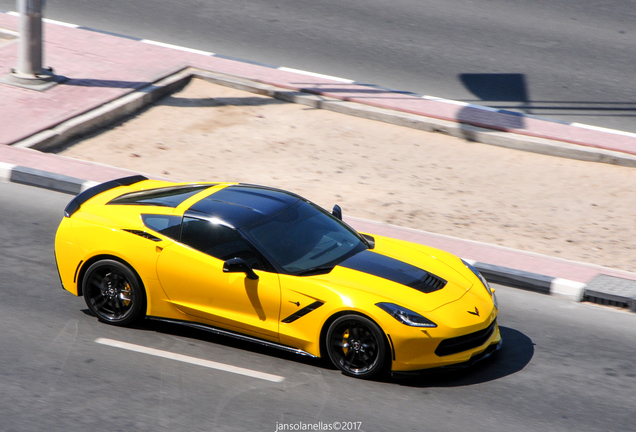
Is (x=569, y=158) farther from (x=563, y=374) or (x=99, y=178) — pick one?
(x=99, y=178)

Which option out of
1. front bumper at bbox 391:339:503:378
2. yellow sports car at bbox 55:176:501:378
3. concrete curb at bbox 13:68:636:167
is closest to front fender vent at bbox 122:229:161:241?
yellow sports car at bbox 55:176:501:378

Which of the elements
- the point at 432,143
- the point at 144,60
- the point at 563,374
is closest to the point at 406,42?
the point at 432,143

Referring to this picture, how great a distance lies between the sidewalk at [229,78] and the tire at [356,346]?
301 centimetres

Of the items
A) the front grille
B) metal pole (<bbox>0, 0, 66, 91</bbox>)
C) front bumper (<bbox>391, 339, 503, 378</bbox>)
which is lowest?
front bumper (<bbox>391, 339, 503, 378</bbox>)

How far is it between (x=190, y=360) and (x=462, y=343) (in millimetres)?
2361

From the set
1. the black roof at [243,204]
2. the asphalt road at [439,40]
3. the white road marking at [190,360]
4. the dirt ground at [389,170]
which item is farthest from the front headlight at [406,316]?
the asphalt road at [439,40]

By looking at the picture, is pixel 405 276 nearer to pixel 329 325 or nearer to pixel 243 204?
pixel 329 325

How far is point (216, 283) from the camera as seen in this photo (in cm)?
655

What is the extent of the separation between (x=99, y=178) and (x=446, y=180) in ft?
17.1

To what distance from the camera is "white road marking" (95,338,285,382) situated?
6352 millimetres

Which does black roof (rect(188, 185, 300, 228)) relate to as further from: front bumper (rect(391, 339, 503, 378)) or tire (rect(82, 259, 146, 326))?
front bumper (rect(391, 339, 503, 378))

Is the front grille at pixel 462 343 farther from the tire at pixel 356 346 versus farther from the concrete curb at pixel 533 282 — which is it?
the concrete curb at pixel 533 282

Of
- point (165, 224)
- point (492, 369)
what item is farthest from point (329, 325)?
point (165, 224)

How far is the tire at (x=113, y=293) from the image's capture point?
687cm
